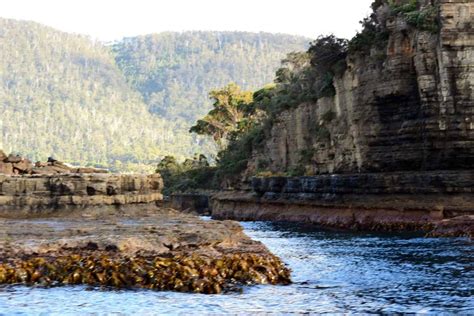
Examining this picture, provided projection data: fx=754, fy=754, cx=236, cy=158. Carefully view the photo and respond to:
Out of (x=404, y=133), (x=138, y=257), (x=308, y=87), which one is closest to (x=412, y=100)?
(x=404, y=133)

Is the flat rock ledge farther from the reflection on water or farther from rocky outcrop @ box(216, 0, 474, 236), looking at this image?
rocky outcrop @ box(216, 0, 474, 236)

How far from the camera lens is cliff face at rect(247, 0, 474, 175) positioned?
47.6 m

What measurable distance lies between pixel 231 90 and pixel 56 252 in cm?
11189

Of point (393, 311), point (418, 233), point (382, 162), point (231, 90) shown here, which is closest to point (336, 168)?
point (382, 162)

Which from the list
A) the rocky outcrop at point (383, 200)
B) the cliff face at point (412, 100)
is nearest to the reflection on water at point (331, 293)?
the rocky outcrop at point (383, 200)

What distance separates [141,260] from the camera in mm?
19531

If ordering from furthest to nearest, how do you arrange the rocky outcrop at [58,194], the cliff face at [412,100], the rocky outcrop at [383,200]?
1. the cliff face at [412,100]
2. the rocky outcrop at [383,200]
3. the rocky outcrop at [58,194]

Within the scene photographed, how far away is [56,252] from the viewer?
21.0 meters

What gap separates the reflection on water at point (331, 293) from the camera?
16766mm

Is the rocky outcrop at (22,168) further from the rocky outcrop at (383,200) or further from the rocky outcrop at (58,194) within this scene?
the rocky outcrop at (383,200)

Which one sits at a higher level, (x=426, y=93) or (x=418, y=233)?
(x=426, y=93)

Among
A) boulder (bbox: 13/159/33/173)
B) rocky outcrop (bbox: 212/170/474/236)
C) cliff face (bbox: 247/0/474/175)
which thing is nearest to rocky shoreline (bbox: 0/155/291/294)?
boulder (bbox: 13/159/33/173)

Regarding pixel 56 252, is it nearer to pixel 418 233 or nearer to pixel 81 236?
pixel 81 236

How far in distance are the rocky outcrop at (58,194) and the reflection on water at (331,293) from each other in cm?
1135
